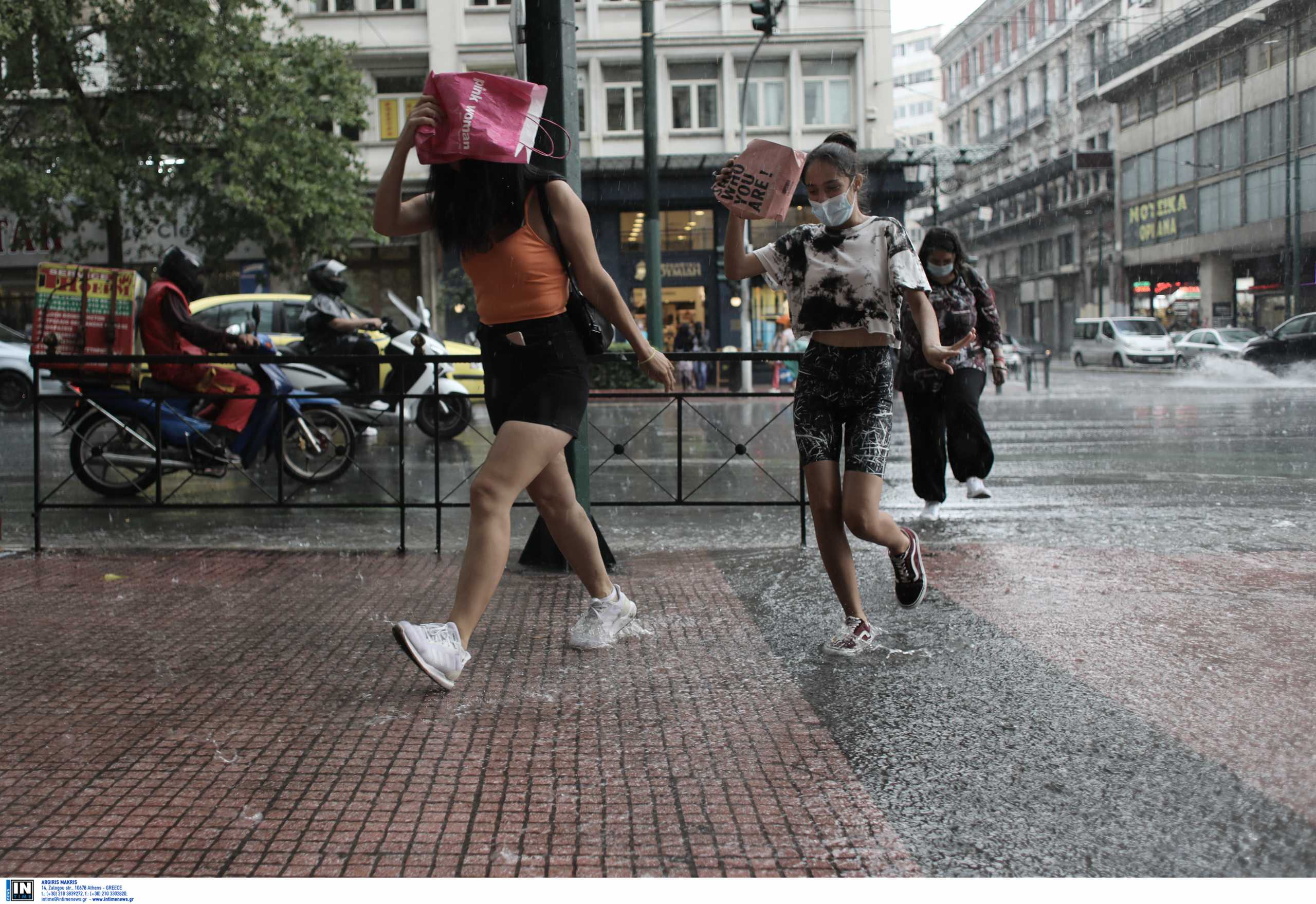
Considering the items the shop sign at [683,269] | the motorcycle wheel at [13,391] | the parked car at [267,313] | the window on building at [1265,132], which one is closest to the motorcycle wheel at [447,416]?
the parked car at [267,313]

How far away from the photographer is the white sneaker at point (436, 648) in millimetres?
3797

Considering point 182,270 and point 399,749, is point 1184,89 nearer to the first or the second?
point 182,270

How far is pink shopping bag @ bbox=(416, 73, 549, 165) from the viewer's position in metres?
3.89

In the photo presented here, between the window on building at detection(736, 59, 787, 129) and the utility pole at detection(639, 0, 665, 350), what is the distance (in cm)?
1078

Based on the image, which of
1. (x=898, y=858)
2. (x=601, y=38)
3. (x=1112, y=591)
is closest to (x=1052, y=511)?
(x=1112, y=591)

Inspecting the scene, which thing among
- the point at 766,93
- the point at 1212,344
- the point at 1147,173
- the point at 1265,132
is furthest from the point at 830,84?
the point at 1147,173

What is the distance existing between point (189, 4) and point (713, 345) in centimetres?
1619

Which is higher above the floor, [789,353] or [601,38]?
[601,38]

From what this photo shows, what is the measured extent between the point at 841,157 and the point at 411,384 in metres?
6.25

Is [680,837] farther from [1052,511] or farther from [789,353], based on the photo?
[1052,511]

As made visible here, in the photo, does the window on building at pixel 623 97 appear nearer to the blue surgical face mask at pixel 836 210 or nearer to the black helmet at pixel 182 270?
the black helmet at pixel 182 270

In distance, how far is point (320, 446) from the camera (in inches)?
385

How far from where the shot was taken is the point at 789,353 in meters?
6.34

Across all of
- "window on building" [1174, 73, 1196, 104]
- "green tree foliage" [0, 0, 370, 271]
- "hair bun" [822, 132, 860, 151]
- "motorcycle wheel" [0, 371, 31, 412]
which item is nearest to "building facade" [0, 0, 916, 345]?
"green tree foliage" [0, 0, 370, 271]
